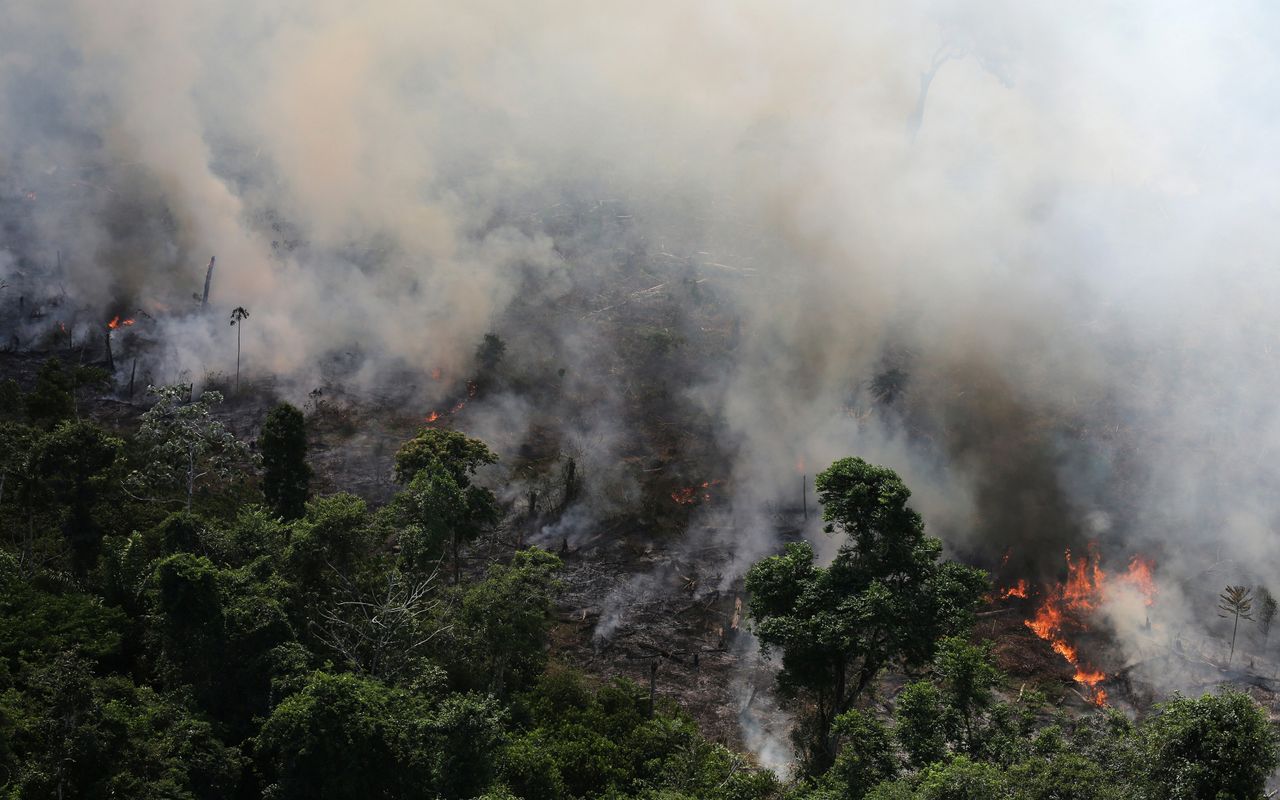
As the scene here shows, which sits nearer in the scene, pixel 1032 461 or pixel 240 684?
pixel 240 684

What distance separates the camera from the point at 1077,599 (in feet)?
165

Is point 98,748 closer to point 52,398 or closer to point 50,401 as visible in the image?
point 50,401

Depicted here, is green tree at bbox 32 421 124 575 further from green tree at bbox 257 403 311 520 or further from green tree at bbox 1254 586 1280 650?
green tree at bbox 1254 586 1280 650

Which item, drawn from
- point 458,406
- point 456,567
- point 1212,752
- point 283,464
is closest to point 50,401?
point 283,464

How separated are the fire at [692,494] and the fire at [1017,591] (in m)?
16.2

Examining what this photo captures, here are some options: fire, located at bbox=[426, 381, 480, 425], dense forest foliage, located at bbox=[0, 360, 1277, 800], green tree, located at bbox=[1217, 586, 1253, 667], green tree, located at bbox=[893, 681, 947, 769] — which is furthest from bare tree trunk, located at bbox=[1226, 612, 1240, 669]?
fire, located at bbox=[426, 381, 480, 425]

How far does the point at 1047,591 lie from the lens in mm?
50875

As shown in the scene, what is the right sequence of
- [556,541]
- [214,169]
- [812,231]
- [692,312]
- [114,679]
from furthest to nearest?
[214,169], [812,231], [692,312], [556,541], [114,679]

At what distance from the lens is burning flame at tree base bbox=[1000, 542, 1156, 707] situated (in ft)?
158

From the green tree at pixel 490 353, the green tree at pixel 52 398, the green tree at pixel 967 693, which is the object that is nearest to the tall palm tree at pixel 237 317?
the green tree at pixel 52 398

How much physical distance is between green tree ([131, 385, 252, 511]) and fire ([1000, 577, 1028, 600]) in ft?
131

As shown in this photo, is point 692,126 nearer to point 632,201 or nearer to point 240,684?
point 632,201

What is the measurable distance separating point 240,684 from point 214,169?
59158 millimetres

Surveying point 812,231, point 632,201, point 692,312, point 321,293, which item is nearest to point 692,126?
point 632,201
